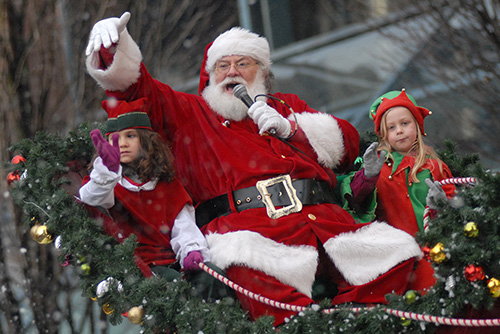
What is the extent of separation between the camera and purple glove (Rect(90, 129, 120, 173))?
3705 mm

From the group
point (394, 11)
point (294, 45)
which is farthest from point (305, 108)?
point (294, 45)

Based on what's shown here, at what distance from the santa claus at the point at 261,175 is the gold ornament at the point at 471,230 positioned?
1.85 ft

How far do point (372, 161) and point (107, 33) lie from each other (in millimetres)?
1527

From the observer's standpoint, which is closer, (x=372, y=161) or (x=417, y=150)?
(x=372, y=161)

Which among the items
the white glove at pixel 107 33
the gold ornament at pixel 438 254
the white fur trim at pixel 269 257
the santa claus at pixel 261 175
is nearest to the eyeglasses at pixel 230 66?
the santa claus at pixel 261 175

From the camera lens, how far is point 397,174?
14.2ft

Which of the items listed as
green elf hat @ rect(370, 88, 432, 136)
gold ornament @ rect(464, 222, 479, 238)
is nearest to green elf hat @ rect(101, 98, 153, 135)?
green elf hat @ rect(370, 88, 432, 136)

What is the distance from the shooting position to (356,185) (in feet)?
13.9

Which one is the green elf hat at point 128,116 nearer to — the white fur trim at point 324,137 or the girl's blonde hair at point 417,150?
the white fur trim at point 324,137

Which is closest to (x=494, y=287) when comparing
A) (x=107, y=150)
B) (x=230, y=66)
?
(x=107, y=150)

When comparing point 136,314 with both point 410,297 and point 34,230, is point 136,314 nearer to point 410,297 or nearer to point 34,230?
point 34,230

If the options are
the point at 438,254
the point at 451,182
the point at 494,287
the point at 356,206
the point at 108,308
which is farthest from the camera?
the point at 356,206

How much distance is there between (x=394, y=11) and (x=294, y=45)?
378 centimetres

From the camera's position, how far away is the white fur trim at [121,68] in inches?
162
